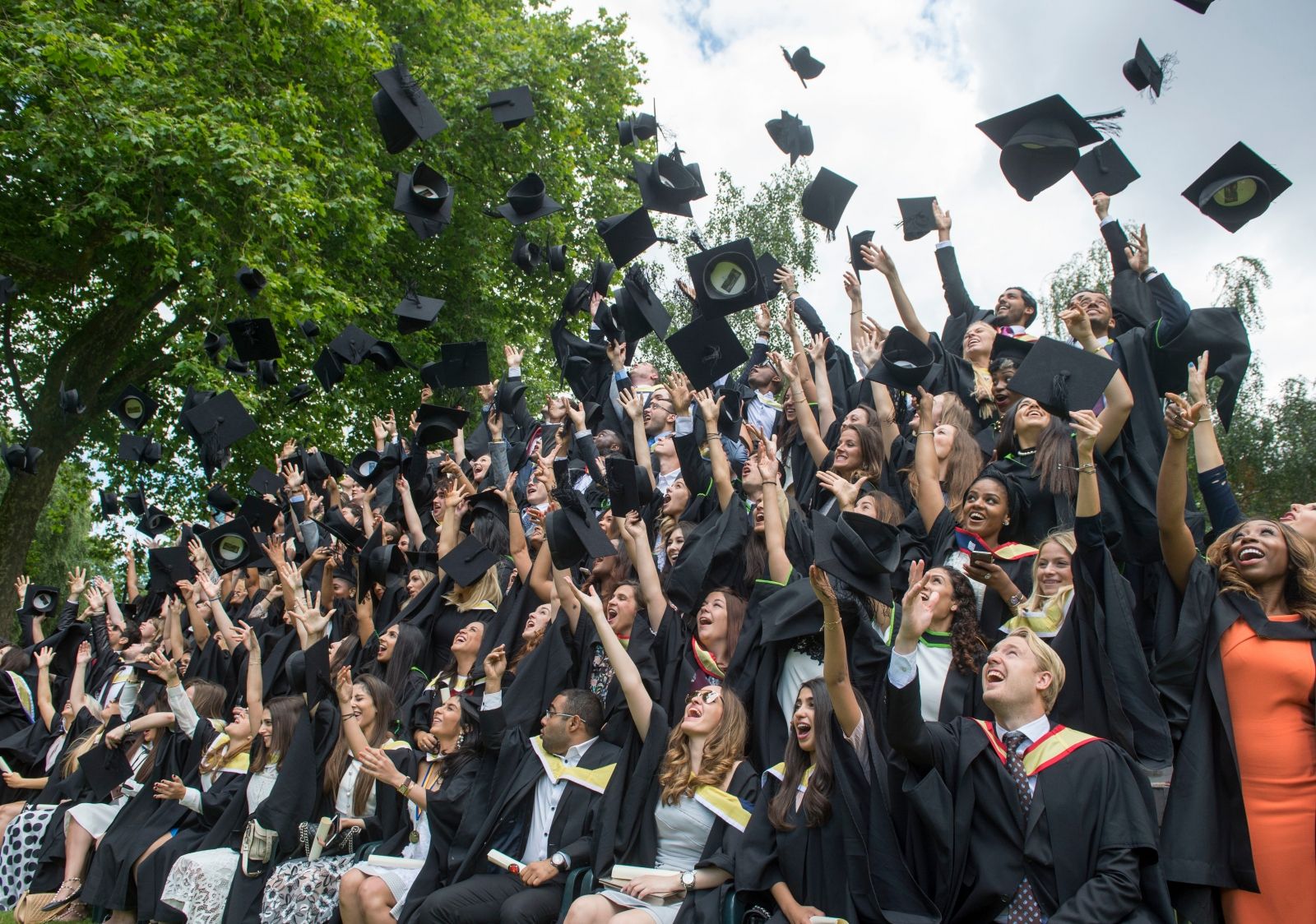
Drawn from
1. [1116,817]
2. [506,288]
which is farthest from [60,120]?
[1116,817]

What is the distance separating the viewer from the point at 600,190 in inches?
679

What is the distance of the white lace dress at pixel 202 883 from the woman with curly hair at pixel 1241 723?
4813mm

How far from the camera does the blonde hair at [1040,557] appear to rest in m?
3.78

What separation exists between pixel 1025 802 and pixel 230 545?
6.57 m

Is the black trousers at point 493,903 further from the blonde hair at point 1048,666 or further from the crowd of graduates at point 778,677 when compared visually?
the blonde hair at point 1048,666

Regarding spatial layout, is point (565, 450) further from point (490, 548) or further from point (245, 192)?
point (245, 192)

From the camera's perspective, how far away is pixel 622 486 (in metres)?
5.23

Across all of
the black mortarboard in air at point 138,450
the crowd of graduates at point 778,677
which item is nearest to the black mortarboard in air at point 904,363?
the crowd of graduates at point 778,677

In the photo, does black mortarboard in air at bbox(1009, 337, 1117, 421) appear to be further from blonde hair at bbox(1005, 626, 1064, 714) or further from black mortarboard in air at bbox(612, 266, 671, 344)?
black mortarboard in air at bbox(612, 266, 671, 344)

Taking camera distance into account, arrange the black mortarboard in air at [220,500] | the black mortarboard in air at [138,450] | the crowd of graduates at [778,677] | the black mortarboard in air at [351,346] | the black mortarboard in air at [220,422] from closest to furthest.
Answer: the crowd of graduates at [778,677] < the black mortarboard in air at [220,422] < the black mortarboard in air at [220,500] < the black mortarboard in air at [351,346] < the black mortarboard in air at [138,450]

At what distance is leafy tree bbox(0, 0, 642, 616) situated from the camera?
11250 millimetres

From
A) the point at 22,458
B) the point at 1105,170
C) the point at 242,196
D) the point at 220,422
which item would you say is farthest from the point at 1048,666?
the point at 22,458

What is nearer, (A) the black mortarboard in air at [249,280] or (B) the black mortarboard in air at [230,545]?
(B) the black mortarboard in air at [230,545]

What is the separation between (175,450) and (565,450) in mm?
9504
